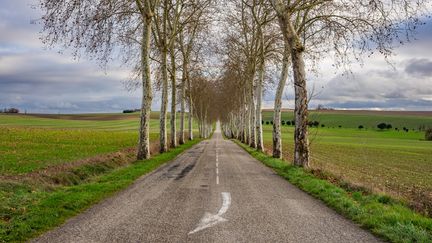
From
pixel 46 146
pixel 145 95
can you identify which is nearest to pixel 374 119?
pixel 46 146

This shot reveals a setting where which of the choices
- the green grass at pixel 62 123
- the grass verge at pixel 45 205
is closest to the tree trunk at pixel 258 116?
the grass verge at pixel 45 205

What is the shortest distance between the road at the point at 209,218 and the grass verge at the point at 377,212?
0.33m

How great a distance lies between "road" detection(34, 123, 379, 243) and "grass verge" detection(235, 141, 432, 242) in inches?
13.2

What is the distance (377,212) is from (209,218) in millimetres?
4180

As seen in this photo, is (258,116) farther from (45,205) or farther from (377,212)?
(45,205)

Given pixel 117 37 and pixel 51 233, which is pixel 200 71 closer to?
pixel 117 37

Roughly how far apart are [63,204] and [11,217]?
1.38m

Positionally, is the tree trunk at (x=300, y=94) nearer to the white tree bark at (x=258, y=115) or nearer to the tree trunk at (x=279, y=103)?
Result: the tree trunk at (x=279, y=103)

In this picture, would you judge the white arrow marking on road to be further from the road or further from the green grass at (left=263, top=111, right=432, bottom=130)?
the green grass at (left=263, top=111, right=432, bottom=130)

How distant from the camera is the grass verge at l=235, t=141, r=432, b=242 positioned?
26.8ft

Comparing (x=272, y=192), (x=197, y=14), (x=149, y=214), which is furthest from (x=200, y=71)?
(x=149, y=214)

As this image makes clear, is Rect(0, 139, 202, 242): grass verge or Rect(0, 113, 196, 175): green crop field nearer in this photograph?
Rect(0, 139, 202, 242): grass verge

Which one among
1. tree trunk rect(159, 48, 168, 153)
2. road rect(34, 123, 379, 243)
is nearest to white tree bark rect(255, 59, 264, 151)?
tree trunk rect(159, 48, 168, 153)

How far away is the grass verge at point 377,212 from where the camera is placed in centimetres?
816
